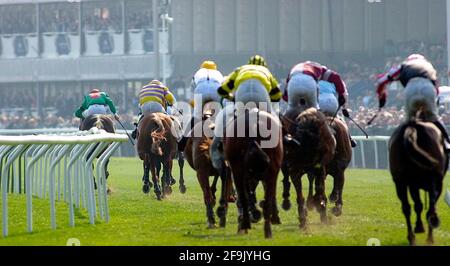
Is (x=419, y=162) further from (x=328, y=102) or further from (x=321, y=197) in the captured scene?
(x=328, y=102)

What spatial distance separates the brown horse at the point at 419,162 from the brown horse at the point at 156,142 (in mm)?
7461

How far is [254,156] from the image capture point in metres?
12.3

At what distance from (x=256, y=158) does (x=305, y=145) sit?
1760 millimetres

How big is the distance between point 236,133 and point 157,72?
→ 1064 inches

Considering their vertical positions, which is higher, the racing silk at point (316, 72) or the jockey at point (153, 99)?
the racing silk at point (316, 72)

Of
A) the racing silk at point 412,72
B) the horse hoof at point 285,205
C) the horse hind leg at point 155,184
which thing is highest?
the racing silk at point 412,72

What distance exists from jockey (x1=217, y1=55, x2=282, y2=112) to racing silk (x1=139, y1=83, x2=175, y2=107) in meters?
6.48

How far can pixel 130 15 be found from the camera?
4681 centimetres

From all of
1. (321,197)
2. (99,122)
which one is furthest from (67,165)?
(99,122)

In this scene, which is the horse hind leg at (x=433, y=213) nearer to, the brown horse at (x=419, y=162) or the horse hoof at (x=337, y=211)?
the brown horse at (x=419, y=162)

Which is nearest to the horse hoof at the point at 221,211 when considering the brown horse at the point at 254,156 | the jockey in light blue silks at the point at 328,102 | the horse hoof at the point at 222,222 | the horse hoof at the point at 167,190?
the horse hoof at the point at 222,222

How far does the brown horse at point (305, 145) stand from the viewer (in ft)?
45.8

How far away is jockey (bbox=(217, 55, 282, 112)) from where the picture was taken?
12.9 metres
